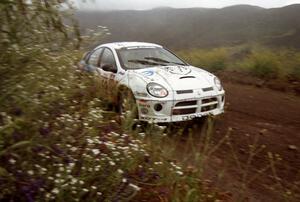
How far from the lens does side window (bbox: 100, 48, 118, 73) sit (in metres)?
7.88

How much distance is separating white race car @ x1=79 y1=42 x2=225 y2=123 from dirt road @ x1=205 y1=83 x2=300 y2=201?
636mm

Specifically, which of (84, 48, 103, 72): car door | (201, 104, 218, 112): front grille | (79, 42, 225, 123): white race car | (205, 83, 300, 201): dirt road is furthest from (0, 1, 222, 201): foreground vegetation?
(84, 48, 103, 72): car door

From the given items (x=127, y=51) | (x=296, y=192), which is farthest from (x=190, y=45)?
(x=296, y=192)

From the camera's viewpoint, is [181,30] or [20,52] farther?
[181,30]

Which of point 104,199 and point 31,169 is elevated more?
point 31,169

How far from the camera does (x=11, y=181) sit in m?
3.21

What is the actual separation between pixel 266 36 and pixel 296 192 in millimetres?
39881

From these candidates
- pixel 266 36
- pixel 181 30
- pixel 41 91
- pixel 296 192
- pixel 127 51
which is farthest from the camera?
pixel 181 30

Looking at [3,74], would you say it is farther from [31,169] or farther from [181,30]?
[181,30]

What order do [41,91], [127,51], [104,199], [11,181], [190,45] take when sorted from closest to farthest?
[11,181] → [104,199] → [41,91] → [127,51] → [190,45]

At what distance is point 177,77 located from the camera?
7.27m

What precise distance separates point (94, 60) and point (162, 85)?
2.53 metres

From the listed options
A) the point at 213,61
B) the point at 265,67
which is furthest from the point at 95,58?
the point at 213,61

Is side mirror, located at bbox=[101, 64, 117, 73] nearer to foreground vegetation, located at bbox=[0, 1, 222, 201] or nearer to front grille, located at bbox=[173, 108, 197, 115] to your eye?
front grille, located at bbox=[173, 108, 197, 115]
